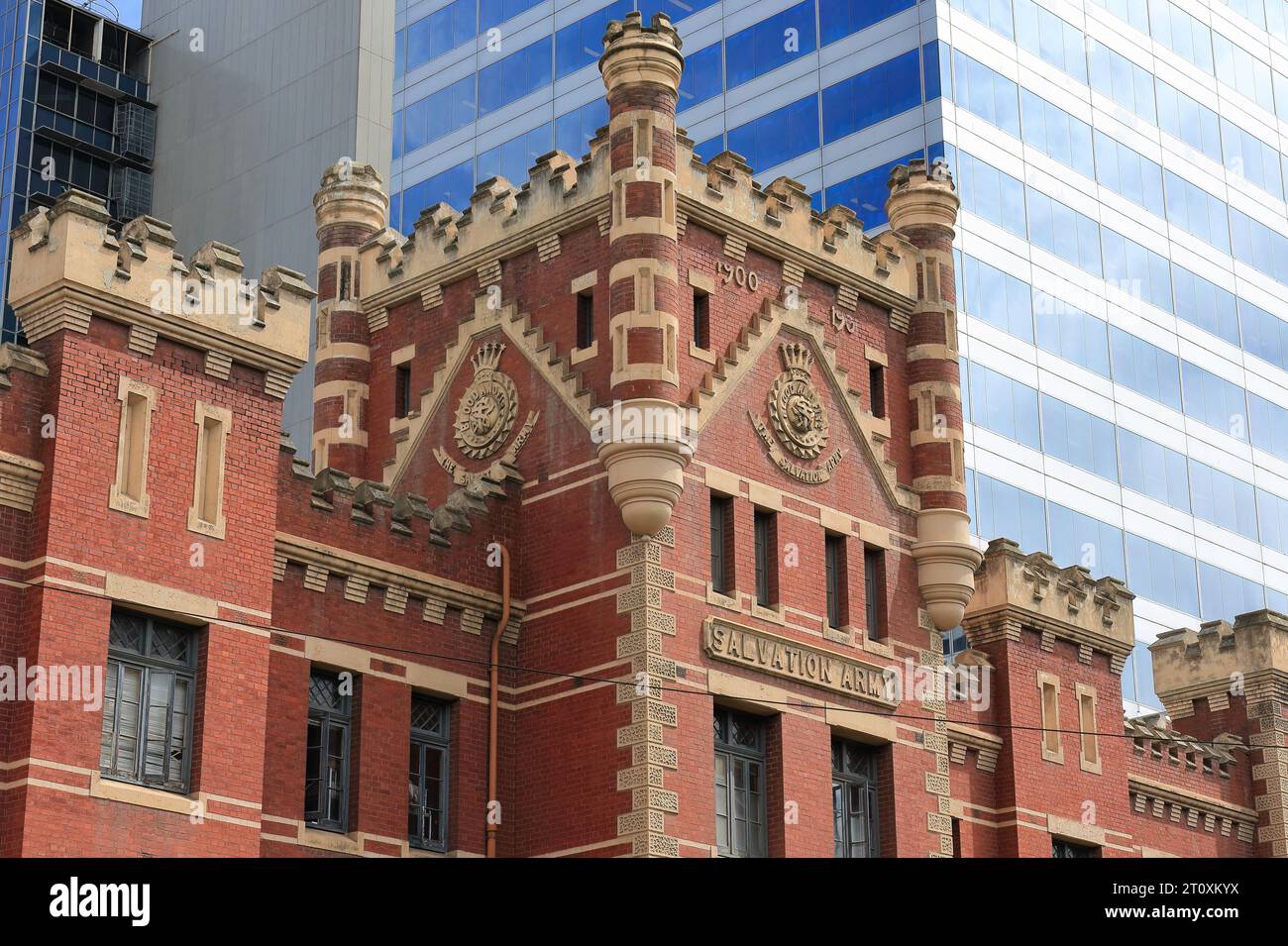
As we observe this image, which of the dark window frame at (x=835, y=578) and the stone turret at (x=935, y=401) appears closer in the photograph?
the dark window frame at (x=835, y=578)

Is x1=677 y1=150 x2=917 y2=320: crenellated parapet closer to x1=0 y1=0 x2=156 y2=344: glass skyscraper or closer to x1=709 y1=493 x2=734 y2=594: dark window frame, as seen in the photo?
x1=709 y1=493 x2=734 y2=594: dark window frame

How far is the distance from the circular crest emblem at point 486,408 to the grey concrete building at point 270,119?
45558 mm

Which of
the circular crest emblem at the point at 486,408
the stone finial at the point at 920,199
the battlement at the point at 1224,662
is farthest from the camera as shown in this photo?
the battlement at the point at 1224,662

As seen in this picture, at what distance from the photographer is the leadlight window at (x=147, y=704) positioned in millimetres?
29953

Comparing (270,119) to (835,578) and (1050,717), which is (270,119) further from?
(835,578)

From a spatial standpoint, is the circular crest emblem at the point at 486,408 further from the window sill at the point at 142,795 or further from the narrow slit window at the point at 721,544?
the window sill at the point at 142,795

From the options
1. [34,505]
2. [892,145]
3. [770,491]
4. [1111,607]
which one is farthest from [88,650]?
[892,145]

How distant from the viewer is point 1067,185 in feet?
233

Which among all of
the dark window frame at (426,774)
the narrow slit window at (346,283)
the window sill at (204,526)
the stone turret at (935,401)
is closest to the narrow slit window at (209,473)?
the window sill at (204,526)

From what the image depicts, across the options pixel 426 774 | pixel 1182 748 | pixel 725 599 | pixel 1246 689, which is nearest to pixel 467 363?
pixel 725 599

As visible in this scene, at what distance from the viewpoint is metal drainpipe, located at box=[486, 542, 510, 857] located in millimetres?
35531

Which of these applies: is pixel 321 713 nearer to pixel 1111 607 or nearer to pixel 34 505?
pixel 34 505
